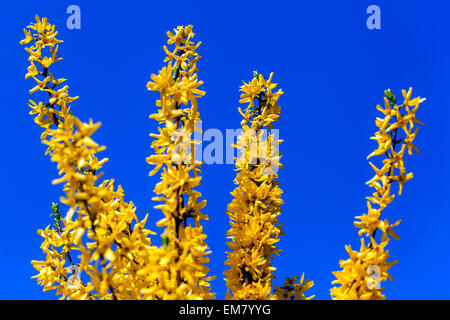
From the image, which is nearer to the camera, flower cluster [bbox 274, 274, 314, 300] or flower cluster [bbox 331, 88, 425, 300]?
flower cluster [bbox 331, 88, 425, 300]

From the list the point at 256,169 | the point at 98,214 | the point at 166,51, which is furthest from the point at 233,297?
the point at 166,51

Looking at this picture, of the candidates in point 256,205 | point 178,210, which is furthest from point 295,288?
point 178,210

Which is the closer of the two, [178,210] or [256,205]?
[178,210]

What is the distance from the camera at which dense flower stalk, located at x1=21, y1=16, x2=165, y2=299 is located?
7.70 feet

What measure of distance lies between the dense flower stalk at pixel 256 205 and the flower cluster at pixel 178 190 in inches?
28.4

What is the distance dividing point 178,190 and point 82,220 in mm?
645

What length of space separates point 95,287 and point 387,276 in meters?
2.09

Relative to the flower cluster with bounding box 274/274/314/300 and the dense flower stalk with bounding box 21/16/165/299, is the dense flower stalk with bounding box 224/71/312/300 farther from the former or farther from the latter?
the dense flower stalk with bounding box 21/16/165/299

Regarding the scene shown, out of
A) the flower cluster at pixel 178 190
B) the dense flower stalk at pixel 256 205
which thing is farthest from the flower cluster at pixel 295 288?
the flower cluster at pixel 178 190

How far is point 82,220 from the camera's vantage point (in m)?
2.39

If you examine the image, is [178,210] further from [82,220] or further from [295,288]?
[295,288]

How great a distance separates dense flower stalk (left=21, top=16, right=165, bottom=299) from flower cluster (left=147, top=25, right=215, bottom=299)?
6.2 inches

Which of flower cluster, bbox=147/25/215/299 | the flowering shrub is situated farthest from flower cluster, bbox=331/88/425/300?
flower cluster, bbox=147/25/215/299
